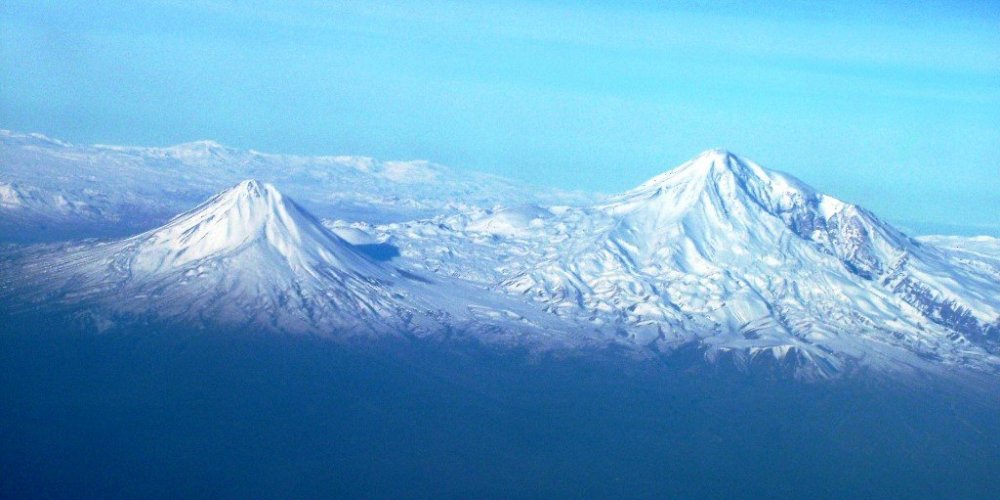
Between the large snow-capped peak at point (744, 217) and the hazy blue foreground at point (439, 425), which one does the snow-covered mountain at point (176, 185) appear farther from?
the large snow-capped peak at point (744, 217)

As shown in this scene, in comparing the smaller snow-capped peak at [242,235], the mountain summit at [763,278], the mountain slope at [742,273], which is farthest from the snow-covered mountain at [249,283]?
the mountain summit at [763,278]

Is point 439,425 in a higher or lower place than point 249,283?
lower

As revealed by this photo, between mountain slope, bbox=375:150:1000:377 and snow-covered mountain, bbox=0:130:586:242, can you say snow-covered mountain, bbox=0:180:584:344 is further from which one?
snow-covered mountain, bbox=0:130:586:242

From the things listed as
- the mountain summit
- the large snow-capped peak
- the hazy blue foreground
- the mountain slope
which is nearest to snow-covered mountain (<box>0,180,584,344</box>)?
the hazy blue foreground

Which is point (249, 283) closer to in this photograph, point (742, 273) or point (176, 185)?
point (742, 273)

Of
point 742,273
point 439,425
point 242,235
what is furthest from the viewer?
point 742,273

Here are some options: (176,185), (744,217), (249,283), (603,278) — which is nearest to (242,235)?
(249,283)
